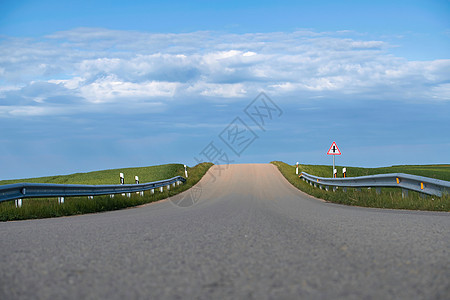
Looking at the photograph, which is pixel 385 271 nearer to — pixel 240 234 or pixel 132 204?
pixel 240 234

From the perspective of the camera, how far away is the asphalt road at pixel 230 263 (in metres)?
3.70

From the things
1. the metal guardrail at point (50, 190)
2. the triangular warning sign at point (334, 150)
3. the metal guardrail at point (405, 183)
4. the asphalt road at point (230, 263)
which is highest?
the triangular warning sign at point (334, 150)

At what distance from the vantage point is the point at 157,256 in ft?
17.0

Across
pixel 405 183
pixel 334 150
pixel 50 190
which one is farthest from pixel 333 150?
pixel 50 190

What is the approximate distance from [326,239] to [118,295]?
11.2ft

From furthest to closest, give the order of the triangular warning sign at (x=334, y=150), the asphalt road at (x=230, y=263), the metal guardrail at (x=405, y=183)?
the triangular warning sign at (x=334, y=150), the metal guardrail at (x=405, y=183), the asphalt road at (x=230, y=263)

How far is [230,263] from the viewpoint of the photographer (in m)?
4.72

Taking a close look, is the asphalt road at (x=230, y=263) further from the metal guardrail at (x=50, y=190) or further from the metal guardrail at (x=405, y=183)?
the metal guardrail at (x=405, y=183)

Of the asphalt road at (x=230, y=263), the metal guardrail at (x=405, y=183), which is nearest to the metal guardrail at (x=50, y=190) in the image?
the asphalt road at (x=230, y=263)

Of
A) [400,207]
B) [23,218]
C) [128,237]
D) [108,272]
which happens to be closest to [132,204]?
[23,218]

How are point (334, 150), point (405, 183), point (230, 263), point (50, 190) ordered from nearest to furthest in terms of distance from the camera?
point (230, 263), point (50, 190), point (405, 183), point (334, 150)

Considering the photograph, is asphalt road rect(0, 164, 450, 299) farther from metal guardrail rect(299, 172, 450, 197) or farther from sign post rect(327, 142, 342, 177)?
sign post rect(327, 142, 342, 177)

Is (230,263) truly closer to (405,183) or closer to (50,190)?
(50,190)

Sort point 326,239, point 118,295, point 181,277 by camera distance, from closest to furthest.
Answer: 1. point 118,295
2. point 181,277
3. point 326,239
